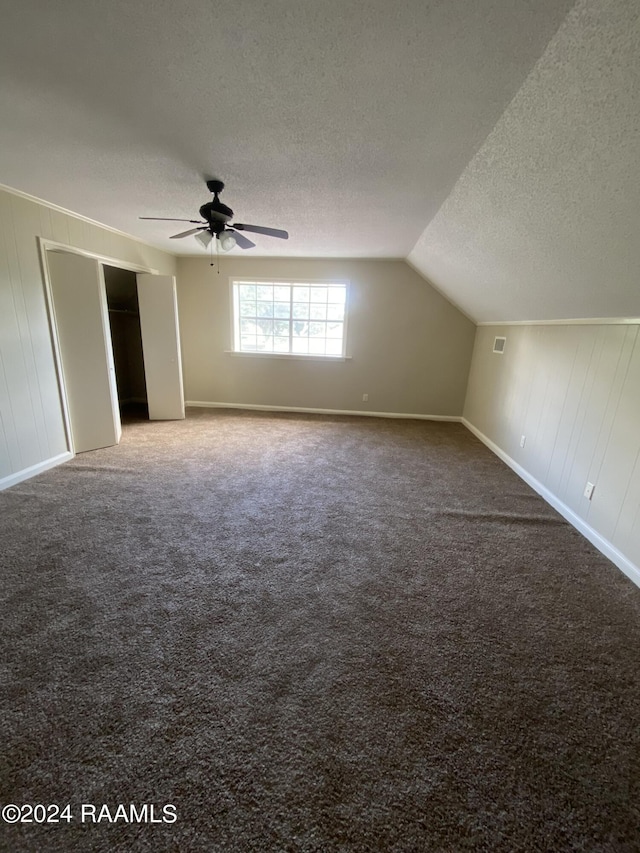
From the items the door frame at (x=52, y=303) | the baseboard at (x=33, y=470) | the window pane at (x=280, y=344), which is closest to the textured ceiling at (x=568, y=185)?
the window pane at (x=280, y=344)

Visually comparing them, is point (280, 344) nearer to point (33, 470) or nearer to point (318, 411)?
point (318, 411)

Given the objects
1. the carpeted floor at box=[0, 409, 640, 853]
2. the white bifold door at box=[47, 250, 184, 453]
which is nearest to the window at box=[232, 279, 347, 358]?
the white bifold door at box=[47, 250, 184, 453]

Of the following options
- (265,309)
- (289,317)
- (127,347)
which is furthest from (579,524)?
(127,347)

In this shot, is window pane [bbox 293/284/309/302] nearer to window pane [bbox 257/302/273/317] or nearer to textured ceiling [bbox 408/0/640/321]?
window pane [bbox 257/302/273/317]

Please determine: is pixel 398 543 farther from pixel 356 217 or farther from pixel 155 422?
pixel 155 422

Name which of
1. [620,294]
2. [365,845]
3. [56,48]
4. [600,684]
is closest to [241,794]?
[365,845]

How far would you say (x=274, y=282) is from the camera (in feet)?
16.6

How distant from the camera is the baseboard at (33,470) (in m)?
2.78

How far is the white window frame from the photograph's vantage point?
4.92 metres

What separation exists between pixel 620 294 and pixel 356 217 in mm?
2119

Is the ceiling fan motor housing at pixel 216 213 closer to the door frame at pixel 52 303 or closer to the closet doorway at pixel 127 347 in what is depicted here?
the door frame at pixel 52 303

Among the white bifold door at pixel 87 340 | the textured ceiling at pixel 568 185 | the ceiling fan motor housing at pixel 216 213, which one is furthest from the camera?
the white bifold door at pixel 87 340

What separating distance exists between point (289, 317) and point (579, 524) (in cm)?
440

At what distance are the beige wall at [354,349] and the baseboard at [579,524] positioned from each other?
66.6 inches
